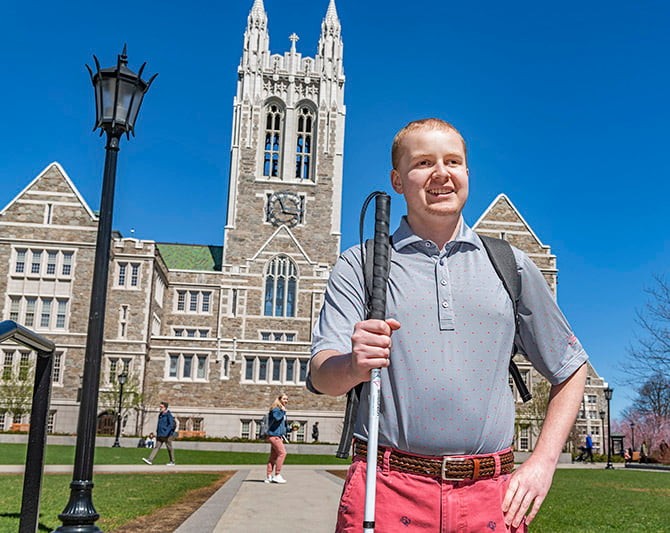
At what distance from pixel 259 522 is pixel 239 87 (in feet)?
171

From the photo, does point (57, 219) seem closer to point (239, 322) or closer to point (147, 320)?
point (147, 320)

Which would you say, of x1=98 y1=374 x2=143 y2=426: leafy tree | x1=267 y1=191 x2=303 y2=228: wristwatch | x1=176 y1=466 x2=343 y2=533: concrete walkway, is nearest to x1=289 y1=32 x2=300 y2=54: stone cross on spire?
x1=267 y1=191 x2=303 y2=228: wristwatch

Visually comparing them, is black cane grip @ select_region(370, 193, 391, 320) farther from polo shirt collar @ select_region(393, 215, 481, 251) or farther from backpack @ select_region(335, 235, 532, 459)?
polo shirt collar @ select_region(393, 215, 481, 251)

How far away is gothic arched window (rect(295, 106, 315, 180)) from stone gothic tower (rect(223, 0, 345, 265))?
0.08 meters

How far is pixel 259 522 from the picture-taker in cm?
826

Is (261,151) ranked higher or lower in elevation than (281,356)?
higher

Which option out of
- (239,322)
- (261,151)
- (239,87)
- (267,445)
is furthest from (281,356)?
(239,87)

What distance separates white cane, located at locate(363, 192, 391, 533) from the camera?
2.08 m

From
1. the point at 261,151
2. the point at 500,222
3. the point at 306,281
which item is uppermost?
the point at 261,151

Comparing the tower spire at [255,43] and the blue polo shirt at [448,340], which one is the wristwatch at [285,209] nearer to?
the tower spire at [255,43]

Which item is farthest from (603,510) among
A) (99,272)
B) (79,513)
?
(99,272)

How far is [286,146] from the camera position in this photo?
2215 inches

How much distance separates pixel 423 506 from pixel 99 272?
5237 millimetres

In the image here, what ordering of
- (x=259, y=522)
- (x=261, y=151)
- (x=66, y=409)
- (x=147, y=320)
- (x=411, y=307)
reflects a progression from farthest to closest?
1. (x=261, y=151)
2. (x=147, y=320)
3. (x=66, y=409)
4. (x=259, y=522)
5. (x=411, y=307)
